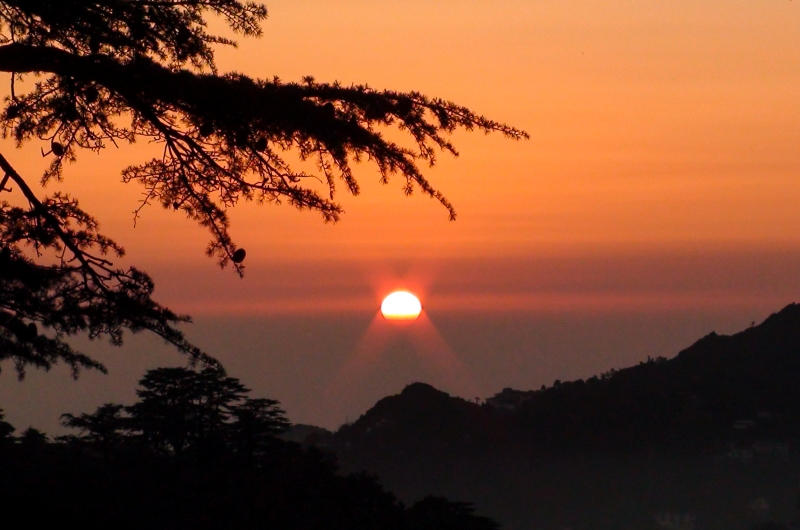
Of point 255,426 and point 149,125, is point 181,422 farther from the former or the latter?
point 149,125

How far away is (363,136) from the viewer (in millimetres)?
8422

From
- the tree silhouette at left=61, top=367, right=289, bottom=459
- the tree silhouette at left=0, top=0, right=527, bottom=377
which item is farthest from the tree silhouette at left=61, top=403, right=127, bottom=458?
the tree silhouette at left=0, top=0, right=527, bottom=377

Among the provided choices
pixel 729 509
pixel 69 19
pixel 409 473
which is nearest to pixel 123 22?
pixel 69 19

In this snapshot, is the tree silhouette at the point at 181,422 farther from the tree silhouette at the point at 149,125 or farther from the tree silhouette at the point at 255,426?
the tree silhouette at the point at 149,125

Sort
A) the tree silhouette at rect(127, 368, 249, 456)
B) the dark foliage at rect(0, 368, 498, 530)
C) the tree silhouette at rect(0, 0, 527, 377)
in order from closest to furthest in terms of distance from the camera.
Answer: the tree silhouette at rect(0, 0, 527, 377) → the dark foliage at rect(0, 368, 498, 530) → the tree silhouette at rect(127, 368, 249, 456)

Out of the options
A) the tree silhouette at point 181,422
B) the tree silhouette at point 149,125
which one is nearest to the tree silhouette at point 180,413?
the tree silhouette at point 181,422

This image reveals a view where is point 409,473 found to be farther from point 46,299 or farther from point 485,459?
point 46,299

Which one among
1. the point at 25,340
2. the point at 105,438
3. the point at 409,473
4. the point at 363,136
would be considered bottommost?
the point at 25,340

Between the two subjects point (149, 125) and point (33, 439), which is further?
point (33, 439)

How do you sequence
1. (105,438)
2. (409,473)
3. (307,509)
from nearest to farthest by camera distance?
(307,509)
(105,438)
(409,473)

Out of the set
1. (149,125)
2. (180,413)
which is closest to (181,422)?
(180,413)

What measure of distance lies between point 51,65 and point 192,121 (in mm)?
1325

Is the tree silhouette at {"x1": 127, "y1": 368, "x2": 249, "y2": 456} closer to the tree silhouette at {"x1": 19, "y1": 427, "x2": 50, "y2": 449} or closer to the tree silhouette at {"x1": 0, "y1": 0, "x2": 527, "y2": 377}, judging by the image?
the tree silhouette at {"x1": 19, "y1": 427, "x2": 50, "y2": 449}

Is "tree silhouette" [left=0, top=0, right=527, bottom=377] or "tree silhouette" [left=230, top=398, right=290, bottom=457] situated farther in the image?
"tree silhouette" [left=230, top=398, right=290, bottom=457]
